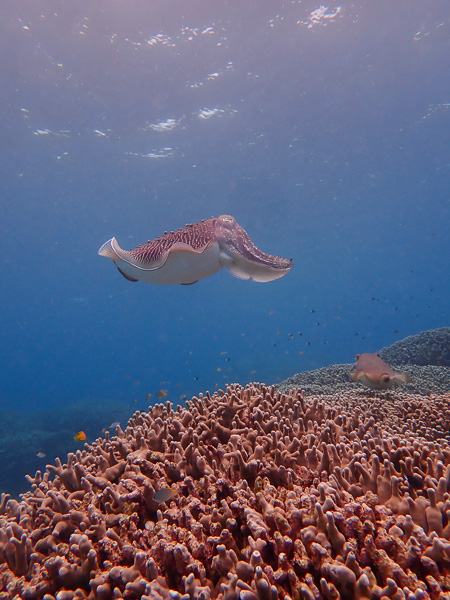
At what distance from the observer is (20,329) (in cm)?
15400

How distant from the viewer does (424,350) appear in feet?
46.5

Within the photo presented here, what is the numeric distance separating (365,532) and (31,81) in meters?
25.5

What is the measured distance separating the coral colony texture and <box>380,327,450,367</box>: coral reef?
39.3 ft

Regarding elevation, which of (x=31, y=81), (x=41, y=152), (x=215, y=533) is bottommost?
(x=215, y=533)

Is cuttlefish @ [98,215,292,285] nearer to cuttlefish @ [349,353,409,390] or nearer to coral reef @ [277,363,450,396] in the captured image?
cuttlefish @ [349,353,409,390]

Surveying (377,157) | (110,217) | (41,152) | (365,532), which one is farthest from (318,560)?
(110,217)

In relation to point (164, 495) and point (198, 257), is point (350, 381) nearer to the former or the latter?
point (198, 257)

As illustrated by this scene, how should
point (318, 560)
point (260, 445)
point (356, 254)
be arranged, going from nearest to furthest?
point (318, 560) < point (260, 445) < point (356, 254)

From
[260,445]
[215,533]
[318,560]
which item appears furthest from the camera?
[260,445]

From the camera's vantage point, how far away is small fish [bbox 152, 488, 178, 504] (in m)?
2.75

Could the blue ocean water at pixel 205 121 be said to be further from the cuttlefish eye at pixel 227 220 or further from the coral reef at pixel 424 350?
the cuttlefish eye at pixel 227 220

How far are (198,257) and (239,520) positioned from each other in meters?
2.80

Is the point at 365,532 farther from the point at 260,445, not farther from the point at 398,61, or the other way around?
the point at 398,61

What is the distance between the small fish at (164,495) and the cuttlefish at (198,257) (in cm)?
243
